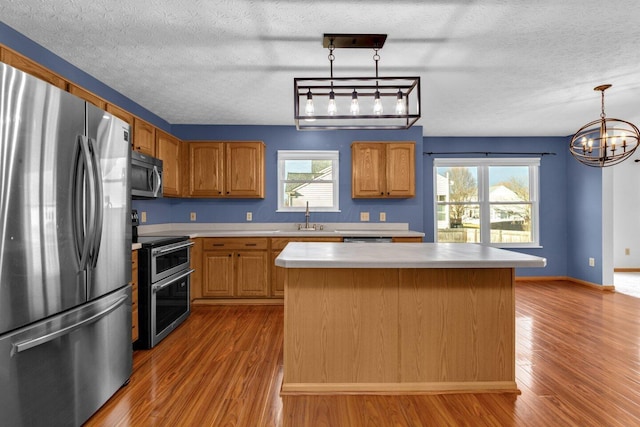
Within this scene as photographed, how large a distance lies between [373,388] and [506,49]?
2.76m

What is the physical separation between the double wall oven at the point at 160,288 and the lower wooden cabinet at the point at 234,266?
54 centimetres

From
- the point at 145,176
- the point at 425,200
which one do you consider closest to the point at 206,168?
the point at 145,176

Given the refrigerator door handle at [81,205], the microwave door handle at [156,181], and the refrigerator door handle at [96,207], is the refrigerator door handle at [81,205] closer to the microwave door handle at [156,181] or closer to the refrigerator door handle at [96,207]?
the refrigerator door handle at [96,207]

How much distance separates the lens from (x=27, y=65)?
6.91 ft

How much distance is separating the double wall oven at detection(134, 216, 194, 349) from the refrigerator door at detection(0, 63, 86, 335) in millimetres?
1157

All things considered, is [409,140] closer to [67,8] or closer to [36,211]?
[67,8]

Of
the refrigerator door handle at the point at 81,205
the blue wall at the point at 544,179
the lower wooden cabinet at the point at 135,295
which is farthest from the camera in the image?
the blue wall at the point at 544,179

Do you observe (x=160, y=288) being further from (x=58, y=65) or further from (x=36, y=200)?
(x=58, y=65)

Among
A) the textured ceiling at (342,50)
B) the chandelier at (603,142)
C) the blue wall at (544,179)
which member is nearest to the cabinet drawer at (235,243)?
the textured ceiling at (342,50)

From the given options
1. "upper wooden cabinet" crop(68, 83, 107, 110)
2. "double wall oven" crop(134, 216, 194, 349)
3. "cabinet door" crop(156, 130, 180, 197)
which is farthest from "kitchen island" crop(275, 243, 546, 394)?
"cabinet door" crop(156, 130, 180, 197)

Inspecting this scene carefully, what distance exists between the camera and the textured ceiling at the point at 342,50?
2.10 m

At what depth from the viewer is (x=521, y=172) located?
560 cm

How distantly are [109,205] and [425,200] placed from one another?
4680 millimetres

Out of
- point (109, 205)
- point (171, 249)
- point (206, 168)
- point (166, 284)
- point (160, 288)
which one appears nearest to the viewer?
point (109, 205)
